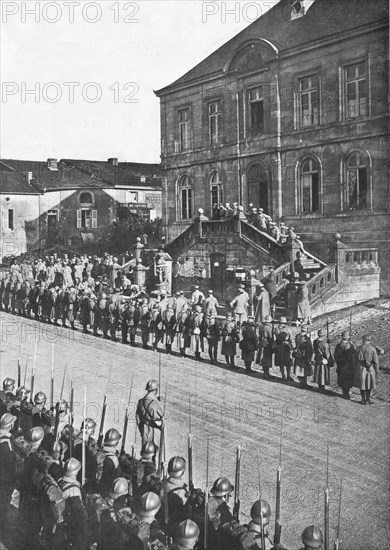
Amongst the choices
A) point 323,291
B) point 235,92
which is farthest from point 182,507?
point 235,92

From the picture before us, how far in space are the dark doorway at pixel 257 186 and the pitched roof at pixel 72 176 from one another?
12.5ft

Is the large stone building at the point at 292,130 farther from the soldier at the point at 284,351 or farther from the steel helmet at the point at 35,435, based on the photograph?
the steel helmet at the point at 35,435

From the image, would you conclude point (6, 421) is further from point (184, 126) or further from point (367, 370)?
point (184, 126)

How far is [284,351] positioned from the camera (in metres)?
10.9

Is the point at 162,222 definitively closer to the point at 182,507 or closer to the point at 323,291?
the point at 323,291

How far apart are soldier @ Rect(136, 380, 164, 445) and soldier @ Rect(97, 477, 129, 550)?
2251 mm


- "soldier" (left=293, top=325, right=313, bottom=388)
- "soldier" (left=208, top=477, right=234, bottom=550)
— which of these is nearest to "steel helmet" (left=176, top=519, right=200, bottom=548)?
"soldier" (left=208, top=477, right=234, bottom=550)

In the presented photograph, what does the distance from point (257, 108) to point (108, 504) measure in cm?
1359

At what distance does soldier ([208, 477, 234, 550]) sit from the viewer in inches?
183

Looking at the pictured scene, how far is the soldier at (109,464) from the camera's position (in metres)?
5.94

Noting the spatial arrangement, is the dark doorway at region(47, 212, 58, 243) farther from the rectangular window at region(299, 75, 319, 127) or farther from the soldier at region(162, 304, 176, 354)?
the rectangular window at region(299, 75, 319, 127)

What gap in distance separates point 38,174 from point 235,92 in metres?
6.40

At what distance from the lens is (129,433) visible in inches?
345

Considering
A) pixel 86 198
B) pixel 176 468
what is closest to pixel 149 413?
pixel 176 468
